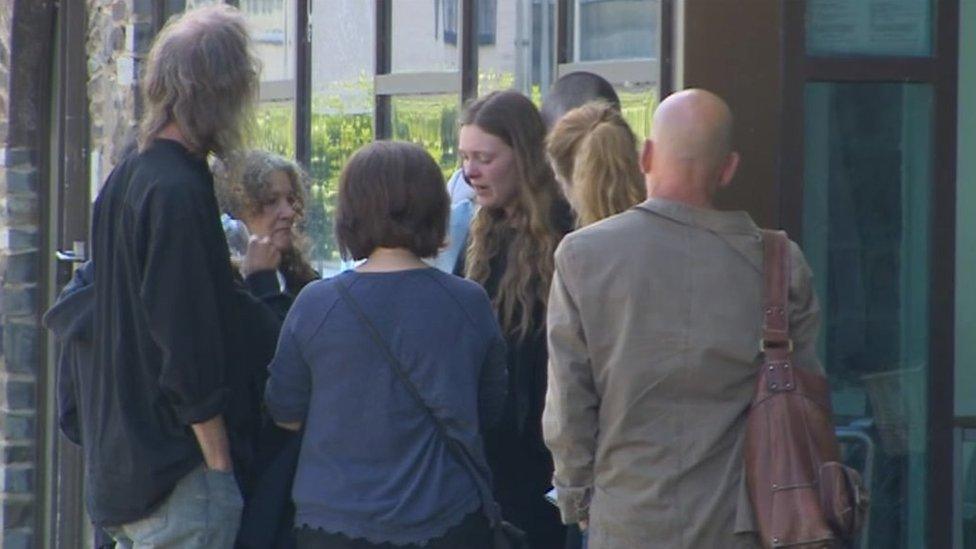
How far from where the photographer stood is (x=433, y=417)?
429 centimetres

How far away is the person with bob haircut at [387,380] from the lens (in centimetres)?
425

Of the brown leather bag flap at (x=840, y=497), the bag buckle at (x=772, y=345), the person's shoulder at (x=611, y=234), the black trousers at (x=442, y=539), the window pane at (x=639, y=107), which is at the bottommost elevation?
the black trousers at (x=442, y=539)

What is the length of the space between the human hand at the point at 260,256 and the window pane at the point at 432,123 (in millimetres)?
1945

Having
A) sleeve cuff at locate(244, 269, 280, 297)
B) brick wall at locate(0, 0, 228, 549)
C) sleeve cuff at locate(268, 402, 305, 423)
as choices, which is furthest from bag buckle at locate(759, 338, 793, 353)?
brick wall at locate(0, 0, 228, 549)

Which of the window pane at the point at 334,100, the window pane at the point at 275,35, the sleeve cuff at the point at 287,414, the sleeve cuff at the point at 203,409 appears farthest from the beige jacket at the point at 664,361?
the window pane at the point at 275,35

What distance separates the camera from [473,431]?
4.34 meters

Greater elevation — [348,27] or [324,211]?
[348,27]

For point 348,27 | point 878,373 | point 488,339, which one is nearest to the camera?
point 488,339

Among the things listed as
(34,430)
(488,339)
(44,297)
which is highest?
(488,339)

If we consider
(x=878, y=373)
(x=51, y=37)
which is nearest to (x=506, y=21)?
(x=878, y=373)

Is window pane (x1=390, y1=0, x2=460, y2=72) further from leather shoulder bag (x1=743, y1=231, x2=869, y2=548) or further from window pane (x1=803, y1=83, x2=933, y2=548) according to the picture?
leather shoulder bag (x1=743, y1=231, x2=869, y2=548)

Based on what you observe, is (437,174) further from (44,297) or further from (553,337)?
(44,297)

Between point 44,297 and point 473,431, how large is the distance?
6.59 metres

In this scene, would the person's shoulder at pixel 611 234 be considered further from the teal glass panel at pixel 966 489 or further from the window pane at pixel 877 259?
the teal glass panel at pixel 966 489
